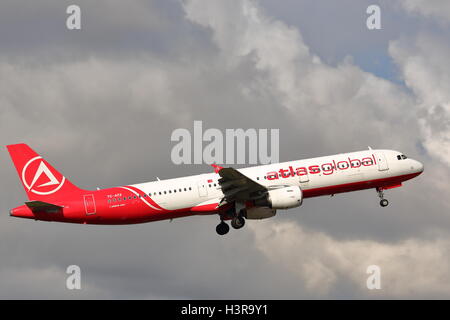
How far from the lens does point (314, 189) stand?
239 feet

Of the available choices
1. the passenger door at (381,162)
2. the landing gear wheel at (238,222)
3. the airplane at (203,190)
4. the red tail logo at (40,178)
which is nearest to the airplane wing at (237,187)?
the airplane at (203,190)

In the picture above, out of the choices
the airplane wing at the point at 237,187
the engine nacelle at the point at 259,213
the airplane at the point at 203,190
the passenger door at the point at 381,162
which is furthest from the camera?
the passenger door at the point at 381,162

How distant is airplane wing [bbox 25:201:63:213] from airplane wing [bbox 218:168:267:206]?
48.3ft

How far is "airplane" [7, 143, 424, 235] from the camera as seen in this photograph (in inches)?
2790

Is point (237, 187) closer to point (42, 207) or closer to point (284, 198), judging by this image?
point (284, 198)

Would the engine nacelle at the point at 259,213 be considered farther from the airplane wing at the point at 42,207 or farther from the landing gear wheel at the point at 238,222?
the airplane wing at the point at 42,207

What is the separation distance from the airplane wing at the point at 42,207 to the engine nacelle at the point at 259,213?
17.2 metres

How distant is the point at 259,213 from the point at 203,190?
19.5 feet

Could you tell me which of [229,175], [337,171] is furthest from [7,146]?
[337,171]

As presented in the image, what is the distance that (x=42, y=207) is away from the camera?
6944 centimetres

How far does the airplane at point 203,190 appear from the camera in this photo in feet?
233

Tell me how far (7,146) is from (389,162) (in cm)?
3585

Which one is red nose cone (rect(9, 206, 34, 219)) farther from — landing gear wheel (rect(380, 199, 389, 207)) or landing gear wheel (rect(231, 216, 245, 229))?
landing gear wheel (rect(380, 199, 389, 207))

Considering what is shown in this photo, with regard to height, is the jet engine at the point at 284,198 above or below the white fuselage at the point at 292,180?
below
